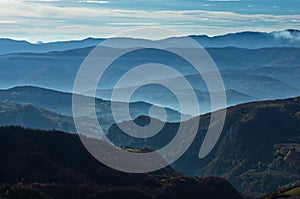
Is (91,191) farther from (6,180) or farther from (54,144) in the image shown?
(54,144)

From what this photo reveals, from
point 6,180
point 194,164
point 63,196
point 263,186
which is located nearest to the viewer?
point 63,196

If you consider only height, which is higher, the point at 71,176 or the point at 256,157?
the point at 71,176

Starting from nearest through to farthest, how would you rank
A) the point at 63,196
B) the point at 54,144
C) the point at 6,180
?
the point at 63,196
the point at 6,180
the point at 54,144

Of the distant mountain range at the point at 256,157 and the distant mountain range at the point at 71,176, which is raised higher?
the distant mountain range at the point at 71,176

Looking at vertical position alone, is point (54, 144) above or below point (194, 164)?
above

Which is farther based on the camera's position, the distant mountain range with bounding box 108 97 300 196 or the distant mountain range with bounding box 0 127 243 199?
the distant mountain range with bounding box 108 97 300 196

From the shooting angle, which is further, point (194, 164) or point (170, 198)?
point (194, 164)

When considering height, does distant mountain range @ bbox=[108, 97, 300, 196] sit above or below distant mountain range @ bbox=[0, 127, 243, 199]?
below

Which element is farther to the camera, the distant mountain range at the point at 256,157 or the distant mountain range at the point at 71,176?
the distant mountain range at the point at 256,157

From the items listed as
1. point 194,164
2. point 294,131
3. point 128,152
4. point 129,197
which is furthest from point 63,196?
point 294,131

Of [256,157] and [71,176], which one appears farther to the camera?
[256,157]
